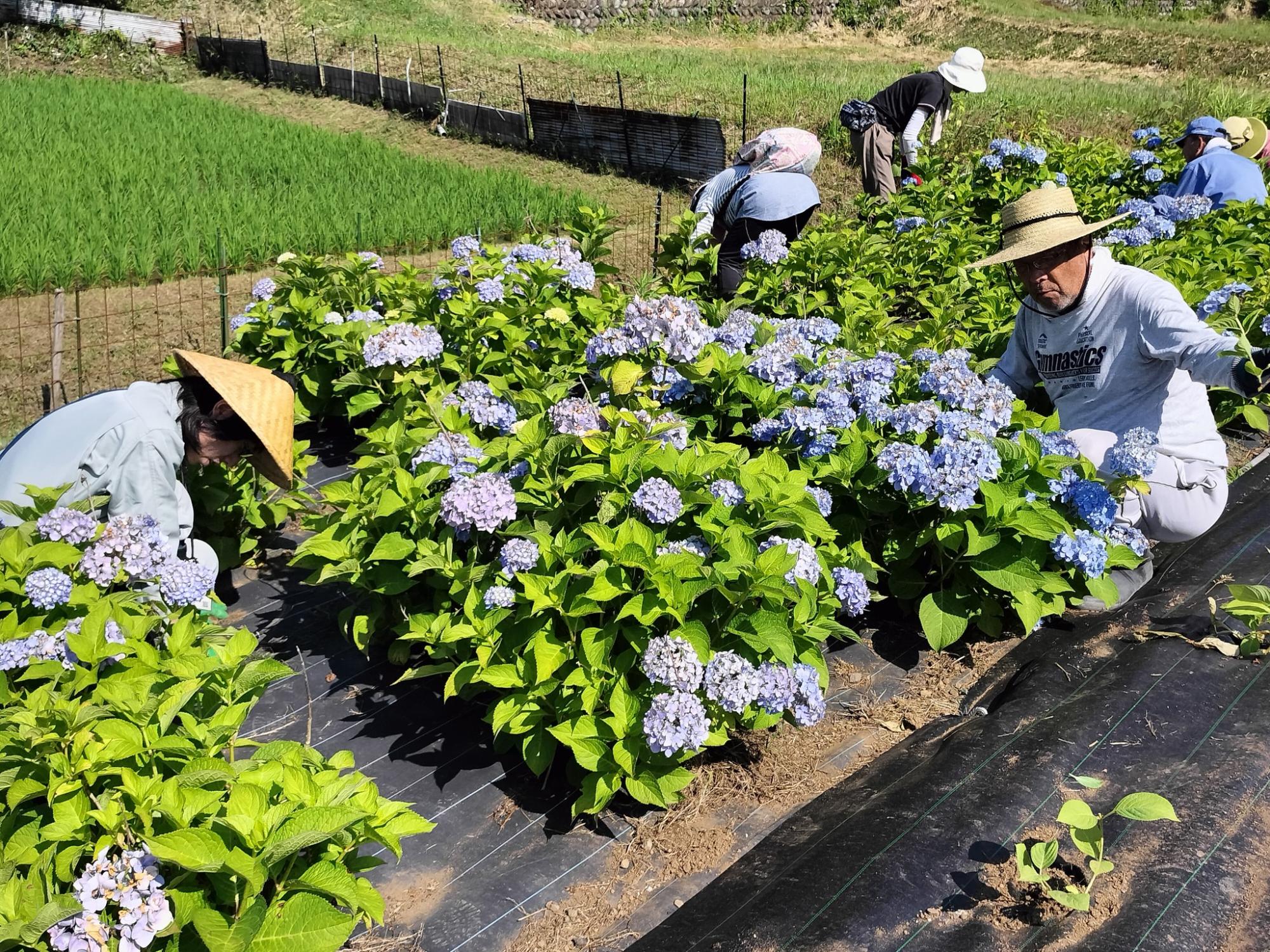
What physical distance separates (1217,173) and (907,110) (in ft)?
7.14

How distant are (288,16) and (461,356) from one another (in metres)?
22.0

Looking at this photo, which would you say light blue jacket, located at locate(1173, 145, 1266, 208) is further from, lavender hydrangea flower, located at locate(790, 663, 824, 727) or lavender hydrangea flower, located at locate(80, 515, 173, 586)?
lavender hydrangea flower, located at locate(80, 515, 173, 586)

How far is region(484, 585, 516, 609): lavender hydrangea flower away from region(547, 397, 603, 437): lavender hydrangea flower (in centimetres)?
56

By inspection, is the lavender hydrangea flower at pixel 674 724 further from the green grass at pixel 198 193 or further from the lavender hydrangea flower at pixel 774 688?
the green grass at pixel 198 193

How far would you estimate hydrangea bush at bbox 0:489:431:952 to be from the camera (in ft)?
5.65

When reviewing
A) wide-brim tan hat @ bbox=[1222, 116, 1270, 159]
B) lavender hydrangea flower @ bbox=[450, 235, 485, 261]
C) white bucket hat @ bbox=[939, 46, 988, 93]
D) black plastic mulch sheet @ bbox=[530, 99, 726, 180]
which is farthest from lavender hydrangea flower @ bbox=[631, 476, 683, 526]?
black plastic mulch sheet @ bbox=[530, 99, 726, 180]

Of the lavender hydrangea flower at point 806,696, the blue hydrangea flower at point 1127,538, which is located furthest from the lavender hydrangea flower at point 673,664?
the blue hydrangea flower at point 1127,538

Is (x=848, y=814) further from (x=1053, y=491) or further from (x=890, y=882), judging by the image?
(x=1053, y=491)

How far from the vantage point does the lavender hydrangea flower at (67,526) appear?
99.1 inches

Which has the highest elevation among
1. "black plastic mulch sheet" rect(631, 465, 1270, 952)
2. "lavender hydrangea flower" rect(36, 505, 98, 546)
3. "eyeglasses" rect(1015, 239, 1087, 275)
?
"eyeglasses" rect(1015, 239, 1087, 275)

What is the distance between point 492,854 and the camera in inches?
102

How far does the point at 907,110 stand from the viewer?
7543mm

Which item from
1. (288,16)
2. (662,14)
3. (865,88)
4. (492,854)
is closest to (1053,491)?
(492,854)

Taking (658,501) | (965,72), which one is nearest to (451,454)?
(658,501)
